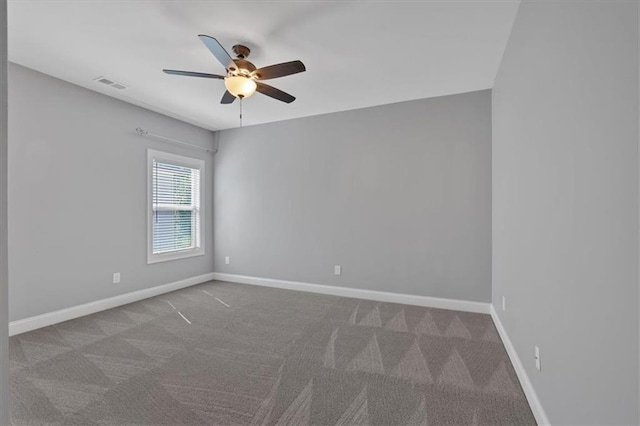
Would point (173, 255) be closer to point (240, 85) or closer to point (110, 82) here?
point (110, 82)

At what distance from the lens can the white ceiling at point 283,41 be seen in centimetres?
207

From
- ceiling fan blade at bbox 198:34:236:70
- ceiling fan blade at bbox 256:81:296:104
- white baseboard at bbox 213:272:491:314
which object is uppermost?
ceiling fan blade at bbox 198:34:236:70

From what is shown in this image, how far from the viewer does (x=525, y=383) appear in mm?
1914

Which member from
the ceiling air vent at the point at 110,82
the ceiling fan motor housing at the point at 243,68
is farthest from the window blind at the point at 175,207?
the ceiling fan motor housing at the point at 243,68

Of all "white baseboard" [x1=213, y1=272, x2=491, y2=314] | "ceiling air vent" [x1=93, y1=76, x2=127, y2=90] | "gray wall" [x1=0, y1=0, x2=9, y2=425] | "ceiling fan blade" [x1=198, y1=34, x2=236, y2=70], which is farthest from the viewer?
"white baseboard" [x1=213, y1=272, x2=491, y2=314]

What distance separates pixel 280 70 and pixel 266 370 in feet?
7.84

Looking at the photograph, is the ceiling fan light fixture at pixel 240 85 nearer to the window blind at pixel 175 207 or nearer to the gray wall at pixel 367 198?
the gray wall at pixel 367 198

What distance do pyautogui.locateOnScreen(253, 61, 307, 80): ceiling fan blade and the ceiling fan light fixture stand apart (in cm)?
9

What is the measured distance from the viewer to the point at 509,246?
244 cm

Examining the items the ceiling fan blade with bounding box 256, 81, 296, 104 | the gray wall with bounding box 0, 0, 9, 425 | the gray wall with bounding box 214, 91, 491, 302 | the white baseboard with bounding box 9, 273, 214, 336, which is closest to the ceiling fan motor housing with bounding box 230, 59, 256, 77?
the ceiling fan blade with bounding box 256, 81, 296, 104

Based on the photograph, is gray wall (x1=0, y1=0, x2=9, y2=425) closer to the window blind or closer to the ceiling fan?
the ceiling fan

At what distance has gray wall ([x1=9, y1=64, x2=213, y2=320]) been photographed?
2883 mm

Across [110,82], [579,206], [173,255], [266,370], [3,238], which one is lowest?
[266,370]

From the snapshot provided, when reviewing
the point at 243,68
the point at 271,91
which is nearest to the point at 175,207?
the point at 271,91
